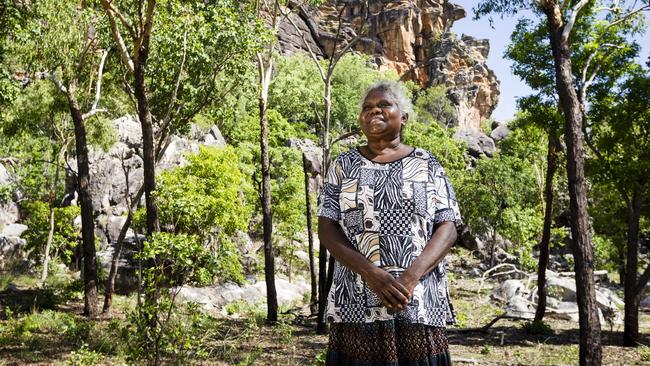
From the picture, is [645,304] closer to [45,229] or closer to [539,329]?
[539,329]

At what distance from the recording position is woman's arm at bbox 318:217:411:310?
232cm

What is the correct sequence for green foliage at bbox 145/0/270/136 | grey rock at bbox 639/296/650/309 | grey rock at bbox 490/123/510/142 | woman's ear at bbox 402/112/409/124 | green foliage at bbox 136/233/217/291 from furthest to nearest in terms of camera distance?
1. grey rock at bbox 490/123/510/142
2. grey rock at bbox 639/296/650/309
3. green foliage at bbox 145/0/270/136
4. green foliage at bbox 136/233/217/291
5. woman's ear at bbox 402/112/409/124

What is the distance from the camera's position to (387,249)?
97.7 inches

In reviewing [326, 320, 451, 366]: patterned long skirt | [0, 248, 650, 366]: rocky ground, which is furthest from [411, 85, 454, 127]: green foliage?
[326, 320, 451, 366]: patterned long skirt

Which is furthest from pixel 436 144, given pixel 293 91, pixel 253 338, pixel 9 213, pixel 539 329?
pixel 9 213

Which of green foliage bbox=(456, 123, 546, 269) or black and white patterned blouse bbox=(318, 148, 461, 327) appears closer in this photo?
black and white patterned blouse bbox=(318, 148, 461, 327)

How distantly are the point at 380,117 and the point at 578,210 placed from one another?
6.87 metres

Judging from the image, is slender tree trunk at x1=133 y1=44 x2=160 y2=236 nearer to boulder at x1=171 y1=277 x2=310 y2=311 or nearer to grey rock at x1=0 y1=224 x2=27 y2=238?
boulder at x1=171 y1=277 x2=310 y2=311

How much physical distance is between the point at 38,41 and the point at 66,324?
5867 mm

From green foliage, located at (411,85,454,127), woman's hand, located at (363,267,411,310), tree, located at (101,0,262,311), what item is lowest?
woman's hand, located at (363,267,411,310)

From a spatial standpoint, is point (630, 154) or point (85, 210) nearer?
point (630, 154)

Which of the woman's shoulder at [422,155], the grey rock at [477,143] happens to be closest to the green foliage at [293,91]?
the grey rock at [477,143]

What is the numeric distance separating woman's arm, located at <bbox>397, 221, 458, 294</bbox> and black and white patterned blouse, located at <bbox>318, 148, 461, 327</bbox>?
0.06 metres

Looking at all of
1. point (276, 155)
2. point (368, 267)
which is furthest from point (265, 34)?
point (276, 155)
